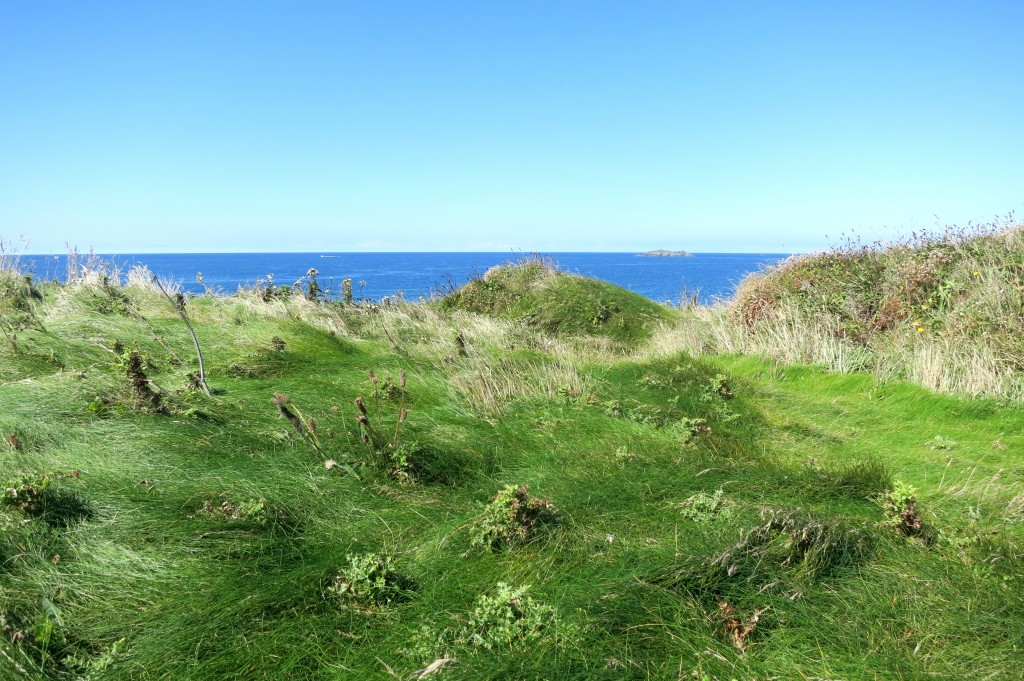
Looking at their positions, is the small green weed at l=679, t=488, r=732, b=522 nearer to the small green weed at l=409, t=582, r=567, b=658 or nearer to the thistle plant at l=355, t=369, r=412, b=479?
the small green weed at l=409, t=582, r=567, b=658

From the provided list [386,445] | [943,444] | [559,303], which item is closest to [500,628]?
[386,445]

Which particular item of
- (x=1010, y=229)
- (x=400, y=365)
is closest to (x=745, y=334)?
(x=1010, y=229)

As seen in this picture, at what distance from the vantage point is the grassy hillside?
9.29ft

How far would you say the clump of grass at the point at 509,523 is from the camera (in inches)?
148

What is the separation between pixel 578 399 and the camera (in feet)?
22.4

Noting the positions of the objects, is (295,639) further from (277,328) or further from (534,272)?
(534,272)

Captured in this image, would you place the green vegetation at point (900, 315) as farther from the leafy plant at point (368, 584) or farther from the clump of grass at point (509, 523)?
the leafy plant at point (368, 584)

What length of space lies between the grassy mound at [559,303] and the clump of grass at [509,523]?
1055 centimetres

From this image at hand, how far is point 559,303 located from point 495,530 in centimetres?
1210

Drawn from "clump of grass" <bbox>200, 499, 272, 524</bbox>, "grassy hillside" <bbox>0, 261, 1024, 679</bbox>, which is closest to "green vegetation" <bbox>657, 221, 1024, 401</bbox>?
"grassy hillside" <bbox>0, 261, 1024, 679</bbox>

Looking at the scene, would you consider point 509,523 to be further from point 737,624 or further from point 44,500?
point 44,500

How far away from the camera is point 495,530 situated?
3760 mm

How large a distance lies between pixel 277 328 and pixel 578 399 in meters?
5.56

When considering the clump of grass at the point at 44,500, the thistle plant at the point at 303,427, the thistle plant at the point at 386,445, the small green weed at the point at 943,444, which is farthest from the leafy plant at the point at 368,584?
the small green weed at the point at 943,444
